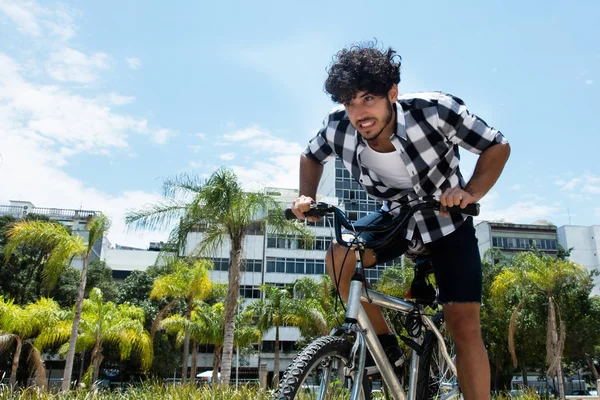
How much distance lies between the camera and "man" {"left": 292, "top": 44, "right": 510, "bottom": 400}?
2605 millimetres

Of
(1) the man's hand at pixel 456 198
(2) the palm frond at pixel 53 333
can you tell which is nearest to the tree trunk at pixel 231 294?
(2) the palm frond at pixel 53 333

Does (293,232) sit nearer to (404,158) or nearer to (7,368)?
(404,158)

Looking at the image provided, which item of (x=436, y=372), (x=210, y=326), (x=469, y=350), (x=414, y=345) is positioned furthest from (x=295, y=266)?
(x=469, y=350)

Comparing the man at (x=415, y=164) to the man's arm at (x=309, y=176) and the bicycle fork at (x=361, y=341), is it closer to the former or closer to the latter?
the man's arm at (x=309, y=176)

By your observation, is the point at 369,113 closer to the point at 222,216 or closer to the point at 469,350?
the point at 469,350

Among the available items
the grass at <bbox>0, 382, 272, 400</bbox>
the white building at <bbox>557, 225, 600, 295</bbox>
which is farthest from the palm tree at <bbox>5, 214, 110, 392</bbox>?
the white building at <bbox>557, 225, 600, 295</bbox>

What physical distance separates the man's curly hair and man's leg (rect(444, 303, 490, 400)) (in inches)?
51.8

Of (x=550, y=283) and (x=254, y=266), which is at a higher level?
(x=254, y=266)

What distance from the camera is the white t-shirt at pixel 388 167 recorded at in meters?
2.79

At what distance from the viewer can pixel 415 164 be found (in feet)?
8.97

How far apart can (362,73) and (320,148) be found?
0.67m

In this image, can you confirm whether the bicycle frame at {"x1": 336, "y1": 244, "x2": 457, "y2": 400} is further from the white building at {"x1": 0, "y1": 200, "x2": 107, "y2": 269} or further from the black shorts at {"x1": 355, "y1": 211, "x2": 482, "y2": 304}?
the white building at {"x1": 0, "y1": 200, "x2": 107, "y2": 269}

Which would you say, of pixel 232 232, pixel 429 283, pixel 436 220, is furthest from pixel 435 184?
pixel 232 232

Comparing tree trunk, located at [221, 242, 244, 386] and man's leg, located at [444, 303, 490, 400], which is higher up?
tree trunk, located at [221, 242, 244, 386]
